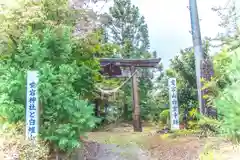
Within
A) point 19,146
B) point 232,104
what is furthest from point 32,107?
point 232,104

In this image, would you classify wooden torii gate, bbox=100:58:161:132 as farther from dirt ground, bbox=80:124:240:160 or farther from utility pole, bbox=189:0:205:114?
utility pole, bbox=189:0:205:114

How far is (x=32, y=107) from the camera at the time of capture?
18.2 feet

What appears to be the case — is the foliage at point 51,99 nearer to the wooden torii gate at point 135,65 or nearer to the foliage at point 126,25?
the wooden torii gate at point 135,65

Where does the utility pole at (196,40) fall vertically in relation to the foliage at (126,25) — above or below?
below

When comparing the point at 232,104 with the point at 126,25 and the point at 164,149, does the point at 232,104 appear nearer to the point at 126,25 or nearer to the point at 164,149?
the point at 164,149

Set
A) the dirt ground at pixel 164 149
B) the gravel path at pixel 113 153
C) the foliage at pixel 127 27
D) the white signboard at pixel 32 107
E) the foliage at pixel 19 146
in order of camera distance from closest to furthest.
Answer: the foliage at pixel 19 146
the white signboard at pixel 32 107
the dirt ground at pixel 164 149
the gravel path at pixel 113 153
the foliage at pixel 127 27

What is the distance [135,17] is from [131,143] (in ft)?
50.9

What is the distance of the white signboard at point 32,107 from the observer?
539 centimetres

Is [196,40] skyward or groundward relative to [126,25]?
groundward

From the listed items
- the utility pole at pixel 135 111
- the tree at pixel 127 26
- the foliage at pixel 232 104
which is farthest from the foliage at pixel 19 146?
the tree at pixel 127 26

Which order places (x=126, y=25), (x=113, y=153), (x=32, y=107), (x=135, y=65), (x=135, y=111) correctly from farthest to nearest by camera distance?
(x=126, y=25)
(x=135, y=65)
(x=135, y=111)
(x=113, y=153)
(x=32, y=107)

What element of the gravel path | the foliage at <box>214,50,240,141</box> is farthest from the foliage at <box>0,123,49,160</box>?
the foliage at <box>214,50,240,141</box>

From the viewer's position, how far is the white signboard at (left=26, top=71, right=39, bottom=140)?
5.39 meters

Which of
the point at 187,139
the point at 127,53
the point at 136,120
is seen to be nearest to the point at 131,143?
the point at 187,139
